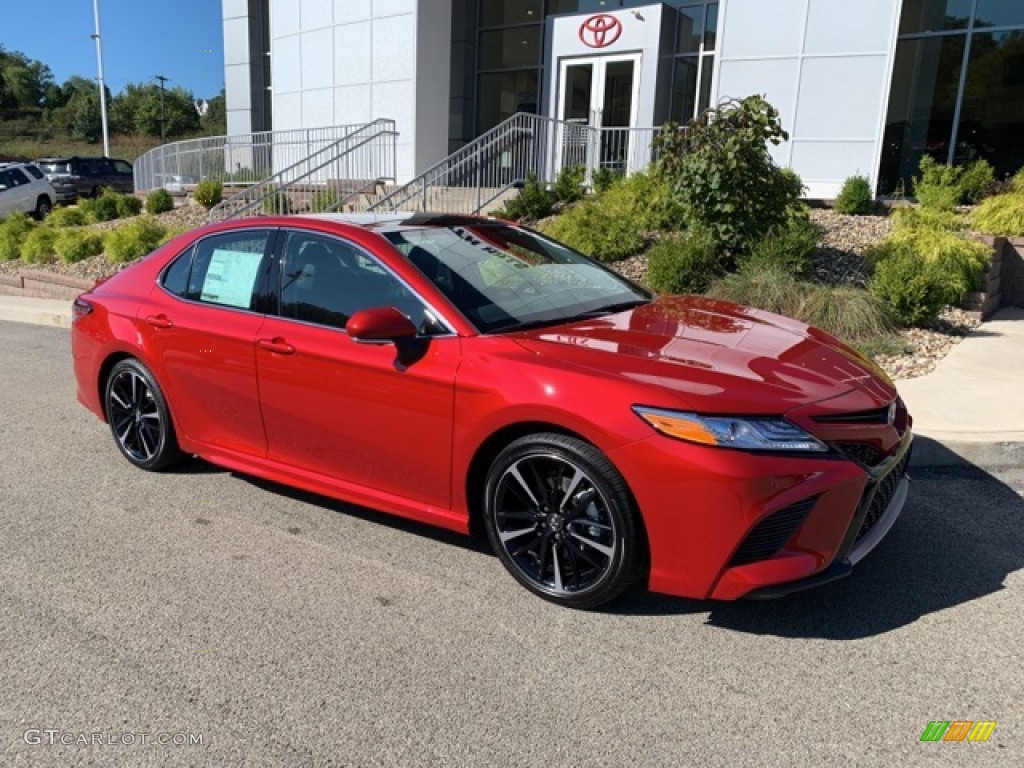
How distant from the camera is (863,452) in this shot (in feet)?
10.6

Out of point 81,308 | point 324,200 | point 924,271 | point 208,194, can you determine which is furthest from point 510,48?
point 81,308

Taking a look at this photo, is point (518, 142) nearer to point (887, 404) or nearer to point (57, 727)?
point (887, 404)

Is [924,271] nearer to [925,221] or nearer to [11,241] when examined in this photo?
[925,221]

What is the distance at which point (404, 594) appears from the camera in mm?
3557

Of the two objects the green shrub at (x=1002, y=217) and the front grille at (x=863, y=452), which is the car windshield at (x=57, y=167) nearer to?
the green shrub at (x=1002, y=217)

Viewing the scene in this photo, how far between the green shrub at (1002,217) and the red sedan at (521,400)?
24.8 feet

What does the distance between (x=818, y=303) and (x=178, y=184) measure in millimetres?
18219

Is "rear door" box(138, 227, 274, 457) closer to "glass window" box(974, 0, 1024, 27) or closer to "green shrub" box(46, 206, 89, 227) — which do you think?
"glass window" box(974, 0, 1024, 27)

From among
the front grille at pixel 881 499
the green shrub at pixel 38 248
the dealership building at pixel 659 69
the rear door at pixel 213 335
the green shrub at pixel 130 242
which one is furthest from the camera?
the green shrub at pixel 38 248

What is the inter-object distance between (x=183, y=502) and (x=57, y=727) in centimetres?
200

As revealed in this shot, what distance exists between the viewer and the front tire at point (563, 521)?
125 inches

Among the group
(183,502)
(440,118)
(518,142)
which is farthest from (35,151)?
(183,502)

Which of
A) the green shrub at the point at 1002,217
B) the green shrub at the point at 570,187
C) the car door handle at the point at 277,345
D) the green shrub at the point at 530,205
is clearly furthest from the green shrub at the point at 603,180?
the car door handle at the point at 277,345

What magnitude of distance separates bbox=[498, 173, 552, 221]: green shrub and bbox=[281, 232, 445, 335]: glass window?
873 cm
